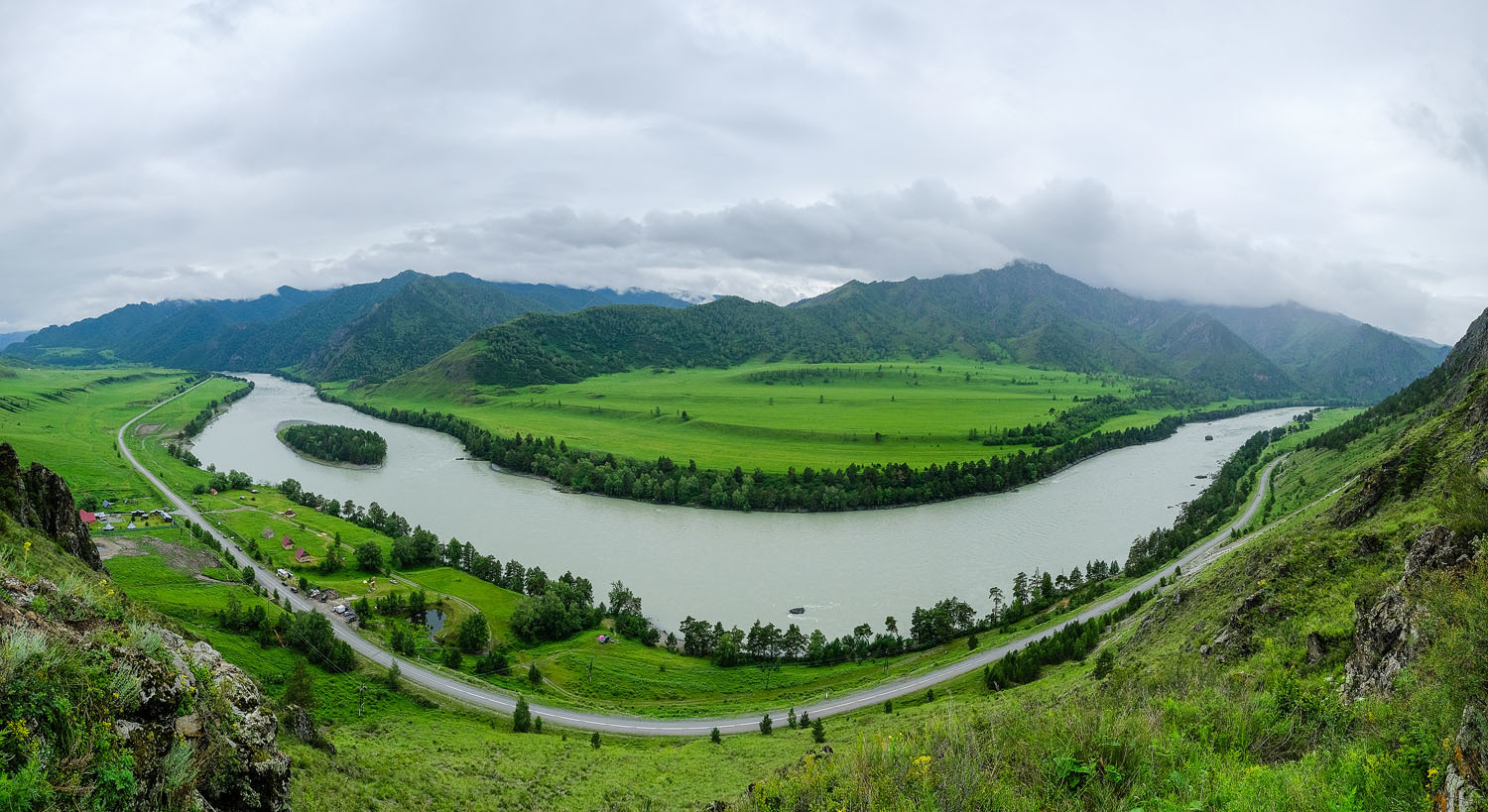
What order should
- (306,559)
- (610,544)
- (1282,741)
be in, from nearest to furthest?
(1282,741) < (306,559) < (610,544)

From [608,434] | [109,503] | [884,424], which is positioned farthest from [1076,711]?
[884,424]

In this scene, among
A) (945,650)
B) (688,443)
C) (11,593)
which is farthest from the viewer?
(688,443)

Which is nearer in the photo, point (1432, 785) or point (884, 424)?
point (1432, 785)

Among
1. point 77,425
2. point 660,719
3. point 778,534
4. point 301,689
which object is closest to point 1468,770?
point 301,689

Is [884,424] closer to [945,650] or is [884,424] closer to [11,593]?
[945,650]

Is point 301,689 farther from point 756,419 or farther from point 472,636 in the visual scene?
point 756,419

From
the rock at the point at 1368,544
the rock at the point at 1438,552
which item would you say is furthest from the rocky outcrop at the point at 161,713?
the rock at the point at 1368,544

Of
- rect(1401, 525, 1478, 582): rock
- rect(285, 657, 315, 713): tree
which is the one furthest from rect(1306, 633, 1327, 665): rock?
rect(285, 657, 315, 713): tree

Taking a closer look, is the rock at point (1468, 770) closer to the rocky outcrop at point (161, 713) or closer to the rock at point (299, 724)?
the rocky outcrop at point (161, 713)
